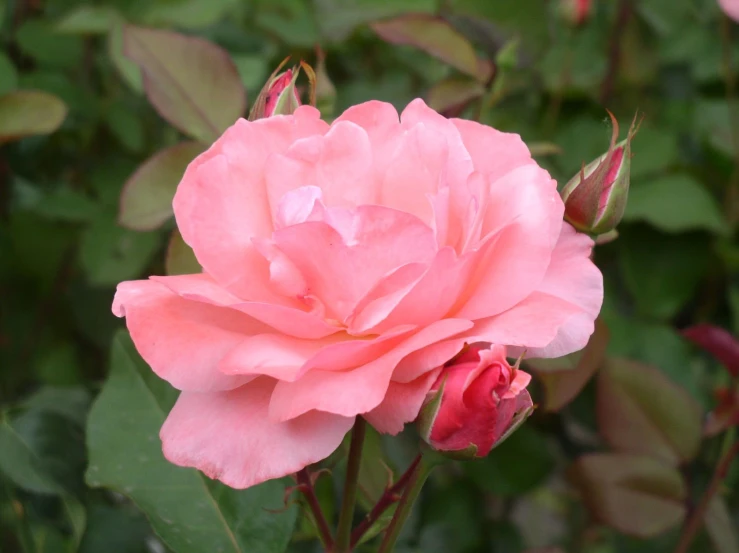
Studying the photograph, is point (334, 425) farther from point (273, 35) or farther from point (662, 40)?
point (662, 40)

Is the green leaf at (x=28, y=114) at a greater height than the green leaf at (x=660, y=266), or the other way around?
the green leaf at (x=28, y=114)

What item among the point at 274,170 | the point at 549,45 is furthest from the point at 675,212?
the point at 274,170

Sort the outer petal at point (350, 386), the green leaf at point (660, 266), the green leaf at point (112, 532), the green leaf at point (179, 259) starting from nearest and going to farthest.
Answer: the outer petal at point (350, 386) → the green leaf at point (179, 259) → the green leaf at point (112, 532) → the green leaf at point (660, 266)

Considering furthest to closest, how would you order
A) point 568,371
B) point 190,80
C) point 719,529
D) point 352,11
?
point 352,11
point 719,529
point 190,80
point 568,371

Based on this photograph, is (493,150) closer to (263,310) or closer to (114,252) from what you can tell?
(263,310)

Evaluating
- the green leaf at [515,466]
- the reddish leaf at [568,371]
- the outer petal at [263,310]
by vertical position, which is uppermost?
the outer petal at [263,310]

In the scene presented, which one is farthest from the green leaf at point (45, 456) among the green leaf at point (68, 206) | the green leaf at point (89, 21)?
the green leaf at point (89, 21)

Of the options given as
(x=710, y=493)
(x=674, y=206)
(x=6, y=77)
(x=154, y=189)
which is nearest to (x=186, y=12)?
(x=6, y=77)

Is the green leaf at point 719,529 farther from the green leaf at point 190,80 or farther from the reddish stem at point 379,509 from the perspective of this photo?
the green leaf at point 190,80
